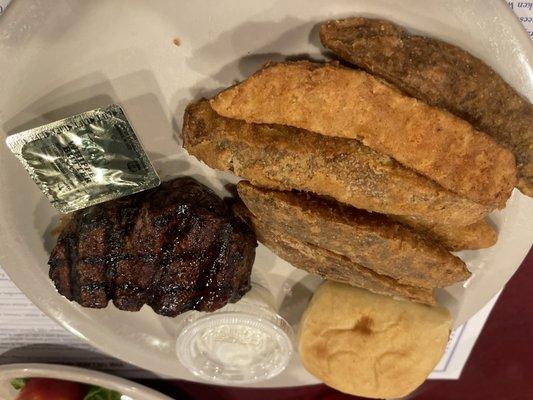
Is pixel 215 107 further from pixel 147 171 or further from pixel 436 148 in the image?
pixel 436 148

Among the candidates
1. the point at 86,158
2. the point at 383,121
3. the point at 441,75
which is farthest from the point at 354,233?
the point at 86,158

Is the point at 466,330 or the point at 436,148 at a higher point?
Result: the point at 436,148

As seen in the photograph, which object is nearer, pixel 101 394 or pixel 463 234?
pixel 463 234

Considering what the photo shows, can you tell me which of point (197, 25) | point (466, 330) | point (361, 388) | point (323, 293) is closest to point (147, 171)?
point (197, 25)

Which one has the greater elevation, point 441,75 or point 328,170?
point 441,75

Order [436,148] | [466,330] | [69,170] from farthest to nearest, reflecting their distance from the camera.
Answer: [466,330], [69,170], [436,148]

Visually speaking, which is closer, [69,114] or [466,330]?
[69,114]

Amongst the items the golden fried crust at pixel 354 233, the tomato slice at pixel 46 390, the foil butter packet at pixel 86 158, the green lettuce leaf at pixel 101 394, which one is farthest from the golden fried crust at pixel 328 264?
the tomato slice at pixel 46 390

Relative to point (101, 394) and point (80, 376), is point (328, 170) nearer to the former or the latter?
point (80, 376)
